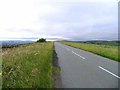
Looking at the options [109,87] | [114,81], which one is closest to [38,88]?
[109,87]

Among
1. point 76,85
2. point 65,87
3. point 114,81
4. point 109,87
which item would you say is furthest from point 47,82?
point 114,81

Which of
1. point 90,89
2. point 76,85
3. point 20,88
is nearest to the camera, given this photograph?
point 20,88

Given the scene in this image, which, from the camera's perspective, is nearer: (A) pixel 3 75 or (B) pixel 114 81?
(A) pixel 3 75

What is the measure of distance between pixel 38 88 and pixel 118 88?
314 cm

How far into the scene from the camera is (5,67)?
10.2m

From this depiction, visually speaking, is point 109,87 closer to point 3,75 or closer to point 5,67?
point 3,75

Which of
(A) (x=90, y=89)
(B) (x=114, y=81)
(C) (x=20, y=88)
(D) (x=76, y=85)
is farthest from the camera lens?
(B) (x=114, y=81)

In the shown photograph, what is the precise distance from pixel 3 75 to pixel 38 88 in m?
2.01

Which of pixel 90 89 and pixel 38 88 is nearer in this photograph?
pixel 38 88

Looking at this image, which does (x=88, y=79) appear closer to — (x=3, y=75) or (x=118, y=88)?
(x=118, y=88)

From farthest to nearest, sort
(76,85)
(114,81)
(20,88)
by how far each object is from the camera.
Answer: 1. (114,81)
2. (76,85)
3. (20,88)

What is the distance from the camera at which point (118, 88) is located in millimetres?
8469

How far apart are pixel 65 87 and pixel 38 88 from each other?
1498 mm

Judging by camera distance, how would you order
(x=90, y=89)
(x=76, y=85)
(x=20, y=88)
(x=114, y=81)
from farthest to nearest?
(x=114, y=81) → (x=76, y=85) → (x=90, y=89) → (x=20, y=88)
